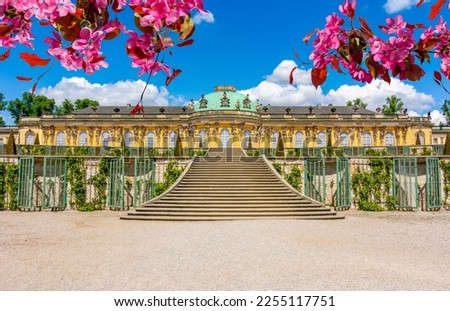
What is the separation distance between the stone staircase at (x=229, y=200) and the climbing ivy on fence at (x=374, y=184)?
3956mm

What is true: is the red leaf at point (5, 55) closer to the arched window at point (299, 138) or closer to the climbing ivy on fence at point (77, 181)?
the climbing ivy on fence at point (77, 181)

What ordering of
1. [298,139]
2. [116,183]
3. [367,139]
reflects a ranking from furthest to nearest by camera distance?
1. [298,139]
2. [367,139]
3. [116,183]

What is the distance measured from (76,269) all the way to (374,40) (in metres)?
6.20

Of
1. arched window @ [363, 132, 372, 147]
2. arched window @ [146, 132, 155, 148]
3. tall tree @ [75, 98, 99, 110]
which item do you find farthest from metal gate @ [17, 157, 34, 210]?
tall tree @ [75, 98, 99, 110]

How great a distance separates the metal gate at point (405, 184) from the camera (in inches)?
711

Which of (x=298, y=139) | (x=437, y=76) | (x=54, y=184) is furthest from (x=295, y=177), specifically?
(x=298, y=139)

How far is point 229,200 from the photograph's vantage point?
15.7 metres

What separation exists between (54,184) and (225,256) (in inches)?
525

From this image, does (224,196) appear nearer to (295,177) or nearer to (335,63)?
(295,177)

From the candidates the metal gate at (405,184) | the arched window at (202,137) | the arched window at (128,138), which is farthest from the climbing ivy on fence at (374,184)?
the arched window at (128,138)

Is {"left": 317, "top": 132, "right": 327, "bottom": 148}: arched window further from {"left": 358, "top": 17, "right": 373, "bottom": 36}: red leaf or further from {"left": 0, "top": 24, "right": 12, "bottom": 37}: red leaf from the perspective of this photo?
{"left": 0, "top": 24, "right": 12, "bottom": 37}: red leaf

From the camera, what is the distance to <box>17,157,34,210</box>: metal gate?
17.7 m

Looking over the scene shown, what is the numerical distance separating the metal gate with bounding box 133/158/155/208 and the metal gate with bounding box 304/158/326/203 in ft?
25.6

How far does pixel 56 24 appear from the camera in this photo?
1.33 m
